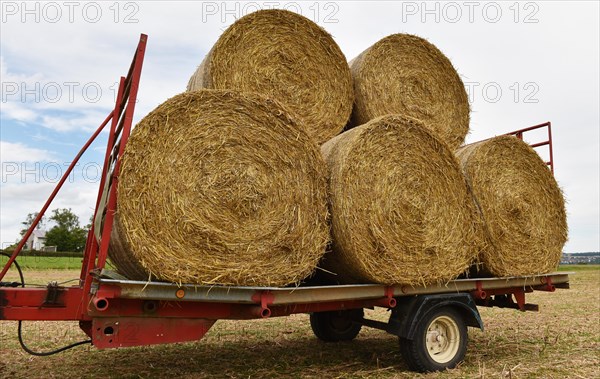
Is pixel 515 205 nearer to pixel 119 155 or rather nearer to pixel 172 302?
pixel 172 302

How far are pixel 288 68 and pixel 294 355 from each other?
323cm

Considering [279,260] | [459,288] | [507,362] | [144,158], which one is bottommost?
[507,362]

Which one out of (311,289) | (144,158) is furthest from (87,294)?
(311,289)

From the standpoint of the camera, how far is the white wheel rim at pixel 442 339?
5.31 m

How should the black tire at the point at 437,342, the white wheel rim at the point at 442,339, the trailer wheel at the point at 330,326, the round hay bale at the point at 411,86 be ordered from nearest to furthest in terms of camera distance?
the black tire at the point at 437,342 < the white wheel rim at the point at 442,339 < the round hay bale at the point at 411,86 < the trailer wheel at the point at 330,326

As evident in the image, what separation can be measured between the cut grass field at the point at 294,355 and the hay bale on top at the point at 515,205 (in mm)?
1001

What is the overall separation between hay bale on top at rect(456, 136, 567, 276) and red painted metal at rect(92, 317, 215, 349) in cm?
317

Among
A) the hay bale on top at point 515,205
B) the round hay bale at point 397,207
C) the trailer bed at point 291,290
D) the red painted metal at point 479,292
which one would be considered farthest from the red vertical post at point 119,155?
the red painted metal at point 479,292

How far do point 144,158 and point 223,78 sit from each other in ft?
5.44

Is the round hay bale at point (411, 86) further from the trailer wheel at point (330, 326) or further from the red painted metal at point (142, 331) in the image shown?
the red painted metal at point (142, 331)

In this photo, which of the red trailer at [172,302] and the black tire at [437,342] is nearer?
the red trailer at [172,302]

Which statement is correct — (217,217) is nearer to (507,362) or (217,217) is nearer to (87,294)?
(87,294)

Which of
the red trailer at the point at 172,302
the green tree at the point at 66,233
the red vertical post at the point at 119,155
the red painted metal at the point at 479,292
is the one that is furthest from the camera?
the green tree at the point at 66,233

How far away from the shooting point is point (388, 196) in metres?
4.84
